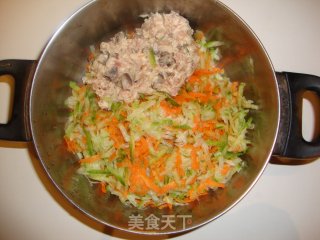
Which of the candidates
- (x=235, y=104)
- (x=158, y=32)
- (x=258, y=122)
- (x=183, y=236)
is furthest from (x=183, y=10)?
(x=183, y=236)

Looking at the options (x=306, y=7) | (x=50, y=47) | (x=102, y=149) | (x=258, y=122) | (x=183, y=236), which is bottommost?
(x=183, y=236)

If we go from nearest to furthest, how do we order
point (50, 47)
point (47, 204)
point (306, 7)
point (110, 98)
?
point (50, 47), point (110, 98), point (47, 204), point (306, 7)

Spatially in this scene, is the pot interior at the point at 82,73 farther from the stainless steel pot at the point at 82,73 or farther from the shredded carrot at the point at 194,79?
the shredded carrot at the point at 194,79

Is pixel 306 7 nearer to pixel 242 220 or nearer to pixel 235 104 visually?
pixel 235 104

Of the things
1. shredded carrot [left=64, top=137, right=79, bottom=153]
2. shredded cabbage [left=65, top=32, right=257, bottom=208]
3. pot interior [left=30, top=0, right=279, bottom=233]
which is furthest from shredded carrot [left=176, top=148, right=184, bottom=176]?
shredded carrot [left=64, top=137, right=79, bottom=153]

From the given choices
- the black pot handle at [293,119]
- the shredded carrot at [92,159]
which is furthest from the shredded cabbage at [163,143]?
the black pot handle at [293,119]

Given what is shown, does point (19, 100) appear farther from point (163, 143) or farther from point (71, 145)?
point (163, 143)

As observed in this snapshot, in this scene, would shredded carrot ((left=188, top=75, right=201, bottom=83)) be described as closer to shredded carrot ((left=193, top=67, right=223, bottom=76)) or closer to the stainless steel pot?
shredded carrot ((left=193, top=67, right=223, bottom=76))
